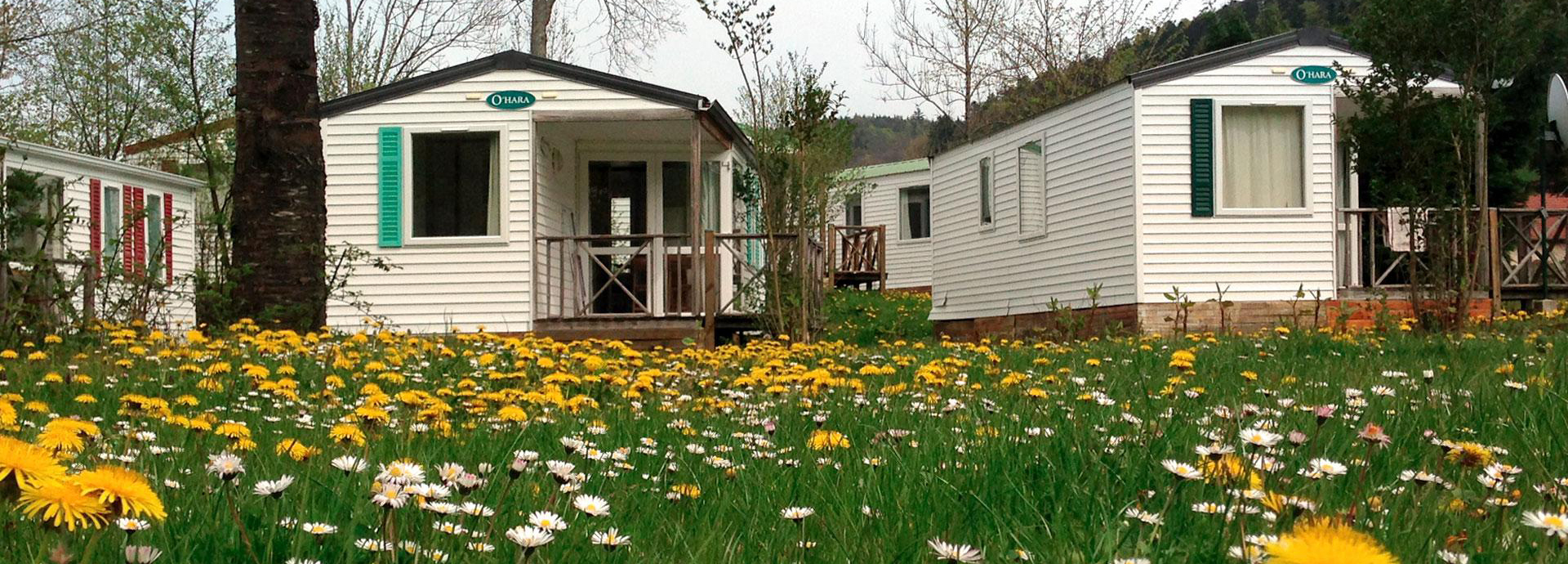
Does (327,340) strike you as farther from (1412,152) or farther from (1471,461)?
(1412,152)

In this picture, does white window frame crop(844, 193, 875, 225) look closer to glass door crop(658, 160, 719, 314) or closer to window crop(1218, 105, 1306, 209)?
glass door crop(658, 160, 719, 314)

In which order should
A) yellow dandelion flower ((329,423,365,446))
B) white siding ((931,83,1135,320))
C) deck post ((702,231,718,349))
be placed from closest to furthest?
1. yellow dandelion flower ((329,423,365,446))
2. deck post ((702,231,718,349))
3. white siding ((931,83,1135,320))

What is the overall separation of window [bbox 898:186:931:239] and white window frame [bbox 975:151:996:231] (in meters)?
13.7

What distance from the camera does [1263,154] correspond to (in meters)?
16.0

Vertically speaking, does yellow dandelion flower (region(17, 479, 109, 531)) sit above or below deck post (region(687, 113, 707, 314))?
below

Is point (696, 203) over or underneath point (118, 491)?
over

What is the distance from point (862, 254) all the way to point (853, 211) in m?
2.74

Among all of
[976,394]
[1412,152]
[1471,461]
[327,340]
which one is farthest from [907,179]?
[1471,461]

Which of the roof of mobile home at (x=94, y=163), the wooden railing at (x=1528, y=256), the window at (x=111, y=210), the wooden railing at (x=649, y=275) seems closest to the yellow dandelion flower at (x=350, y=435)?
the wooden railing at (x=649, y=275)

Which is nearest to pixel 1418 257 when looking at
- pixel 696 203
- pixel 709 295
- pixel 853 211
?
pixel 709 295

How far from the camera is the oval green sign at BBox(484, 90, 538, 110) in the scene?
15.6 m

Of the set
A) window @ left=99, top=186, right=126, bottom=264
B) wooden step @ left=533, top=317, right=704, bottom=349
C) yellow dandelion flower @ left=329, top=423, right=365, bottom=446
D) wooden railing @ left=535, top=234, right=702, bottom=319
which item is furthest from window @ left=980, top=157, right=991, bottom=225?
yellow dandelion flower @ left=329, top=423, right=365, bottom=446

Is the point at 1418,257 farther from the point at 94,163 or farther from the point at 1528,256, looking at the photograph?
the point at 94,163

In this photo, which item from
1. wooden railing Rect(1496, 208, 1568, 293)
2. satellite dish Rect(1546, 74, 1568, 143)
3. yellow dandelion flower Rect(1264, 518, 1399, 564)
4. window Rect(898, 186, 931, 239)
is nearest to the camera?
yellow dandelion flower Rect(1264, 518, 1399, 564)
